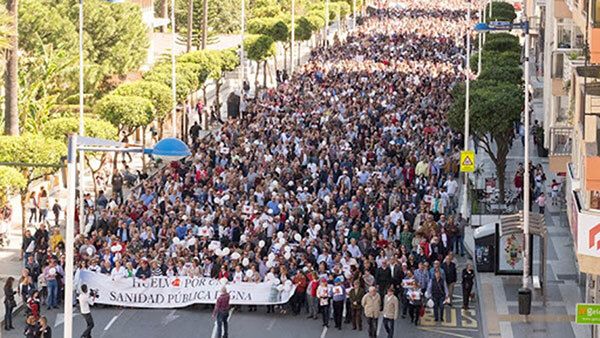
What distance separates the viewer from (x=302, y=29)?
10488cm

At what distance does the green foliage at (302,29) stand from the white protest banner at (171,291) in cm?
6755

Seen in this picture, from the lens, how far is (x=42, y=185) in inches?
2119

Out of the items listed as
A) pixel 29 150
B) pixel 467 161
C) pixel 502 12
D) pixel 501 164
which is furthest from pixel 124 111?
pixel 502 12

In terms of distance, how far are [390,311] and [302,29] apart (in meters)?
71.7

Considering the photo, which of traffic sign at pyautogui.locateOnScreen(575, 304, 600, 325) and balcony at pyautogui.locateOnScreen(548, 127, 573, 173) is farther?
balcony at pyautogui.locateOnScreen(548, 127, 573, 173)

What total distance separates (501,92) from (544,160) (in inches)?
366

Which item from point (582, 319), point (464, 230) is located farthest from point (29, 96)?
point (582, 319)

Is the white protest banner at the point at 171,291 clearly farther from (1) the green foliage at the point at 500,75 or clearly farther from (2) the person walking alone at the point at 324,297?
(1) the green foliage at the point at 500,75

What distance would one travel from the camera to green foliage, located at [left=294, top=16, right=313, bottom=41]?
104250mm

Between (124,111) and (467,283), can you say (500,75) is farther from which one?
(467,283)

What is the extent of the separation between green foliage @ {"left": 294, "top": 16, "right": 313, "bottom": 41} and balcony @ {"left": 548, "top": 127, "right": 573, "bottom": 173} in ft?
188

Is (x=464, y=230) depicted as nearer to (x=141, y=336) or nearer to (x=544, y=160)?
(x=141, y=336)

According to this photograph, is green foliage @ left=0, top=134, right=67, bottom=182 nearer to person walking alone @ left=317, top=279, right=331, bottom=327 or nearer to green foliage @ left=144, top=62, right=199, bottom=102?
person walking alone @ left=317, top=279, right=331, bottom=327

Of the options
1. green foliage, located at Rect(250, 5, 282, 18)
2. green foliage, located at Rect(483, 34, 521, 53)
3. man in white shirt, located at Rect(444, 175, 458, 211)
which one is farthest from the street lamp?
green foliage, located at Rect(250, 5, 282, 18)
